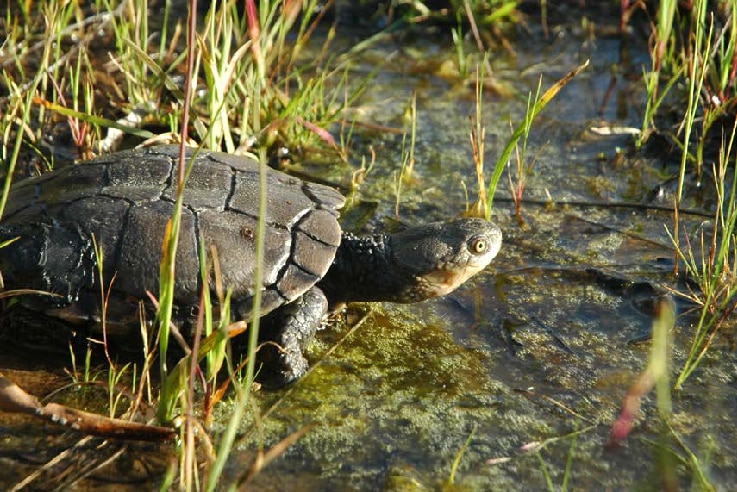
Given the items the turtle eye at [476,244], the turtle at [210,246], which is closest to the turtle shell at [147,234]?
the turtle at [210,246]

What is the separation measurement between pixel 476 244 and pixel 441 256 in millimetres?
141

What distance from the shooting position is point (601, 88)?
5.28m

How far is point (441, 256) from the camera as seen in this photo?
3170mm

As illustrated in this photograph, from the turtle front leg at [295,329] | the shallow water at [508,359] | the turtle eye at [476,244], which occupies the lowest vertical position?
the shallow water at [508,359]

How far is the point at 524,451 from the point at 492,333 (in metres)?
0.71

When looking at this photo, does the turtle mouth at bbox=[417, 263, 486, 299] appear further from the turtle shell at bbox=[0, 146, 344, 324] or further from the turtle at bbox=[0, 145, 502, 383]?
the turtle shell at bbox=[0, 146, 344, 324]

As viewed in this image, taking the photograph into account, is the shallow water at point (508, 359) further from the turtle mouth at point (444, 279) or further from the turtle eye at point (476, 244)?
the turtle eye at point (476, 244)

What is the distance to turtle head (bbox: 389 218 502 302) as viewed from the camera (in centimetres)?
318

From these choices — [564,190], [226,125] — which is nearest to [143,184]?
[226,125]

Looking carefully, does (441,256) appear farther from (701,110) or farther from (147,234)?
(701,110)

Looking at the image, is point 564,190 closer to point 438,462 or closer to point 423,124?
point 423,124

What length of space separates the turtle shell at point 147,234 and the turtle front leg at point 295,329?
0.10 meters

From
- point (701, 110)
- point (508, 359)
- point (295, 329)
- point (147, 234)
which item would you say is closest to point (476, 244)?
point (508, 359)

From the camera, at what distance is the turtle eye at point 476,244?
3188 millimetres
